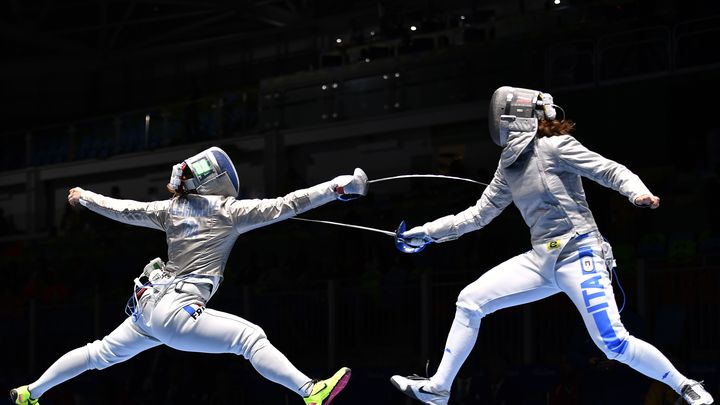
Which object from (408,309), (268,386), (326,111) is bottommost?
(268,386)

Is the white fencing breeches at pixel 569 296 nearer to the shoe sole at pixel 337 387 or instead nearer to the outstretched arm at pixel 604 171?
the outstretched arm at pixel 604 171

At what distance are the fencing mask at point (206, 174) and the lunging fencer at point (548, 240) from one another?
1.20 metres

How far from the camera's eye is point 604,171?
4.88m

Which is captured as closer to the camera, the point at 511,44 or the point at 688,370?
the point at 688,370

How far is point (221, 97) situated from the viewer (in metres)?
14.3

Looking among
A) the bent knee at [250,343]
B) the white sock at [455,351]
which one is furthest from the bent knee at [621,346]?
the bent knee at [250,343]

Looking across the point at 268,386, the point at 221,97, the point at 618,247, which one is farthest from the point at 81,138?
the point at 618,247

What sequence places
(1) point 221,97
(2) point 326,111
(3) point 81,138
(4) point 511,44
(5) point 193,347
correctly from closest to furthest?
(5) point 193,347 < (4) point 511,44 < (2) point 326,111 < (1) point 221,97 < (3) point 81,138

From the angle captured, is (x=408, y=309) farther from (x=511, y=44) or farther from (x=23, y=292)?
(x=23, y=292)

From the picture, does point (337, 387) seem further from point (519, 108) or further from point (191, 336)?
point (519, 108)

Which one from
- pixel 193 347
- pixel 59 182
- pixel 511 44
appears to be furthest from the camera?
pixel 59 182

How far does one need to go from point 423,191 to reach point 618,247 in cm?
254

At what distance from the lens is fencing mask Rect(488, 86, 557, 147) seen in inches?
203

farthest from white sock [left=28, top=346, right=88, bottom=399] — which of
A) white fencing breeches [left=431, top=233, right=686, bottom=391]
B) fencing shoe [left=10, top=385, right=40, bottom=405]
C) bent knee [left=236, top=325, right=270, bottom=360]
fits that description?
white fencing breeches [left=431, top=233, right=686, bottom=391]
